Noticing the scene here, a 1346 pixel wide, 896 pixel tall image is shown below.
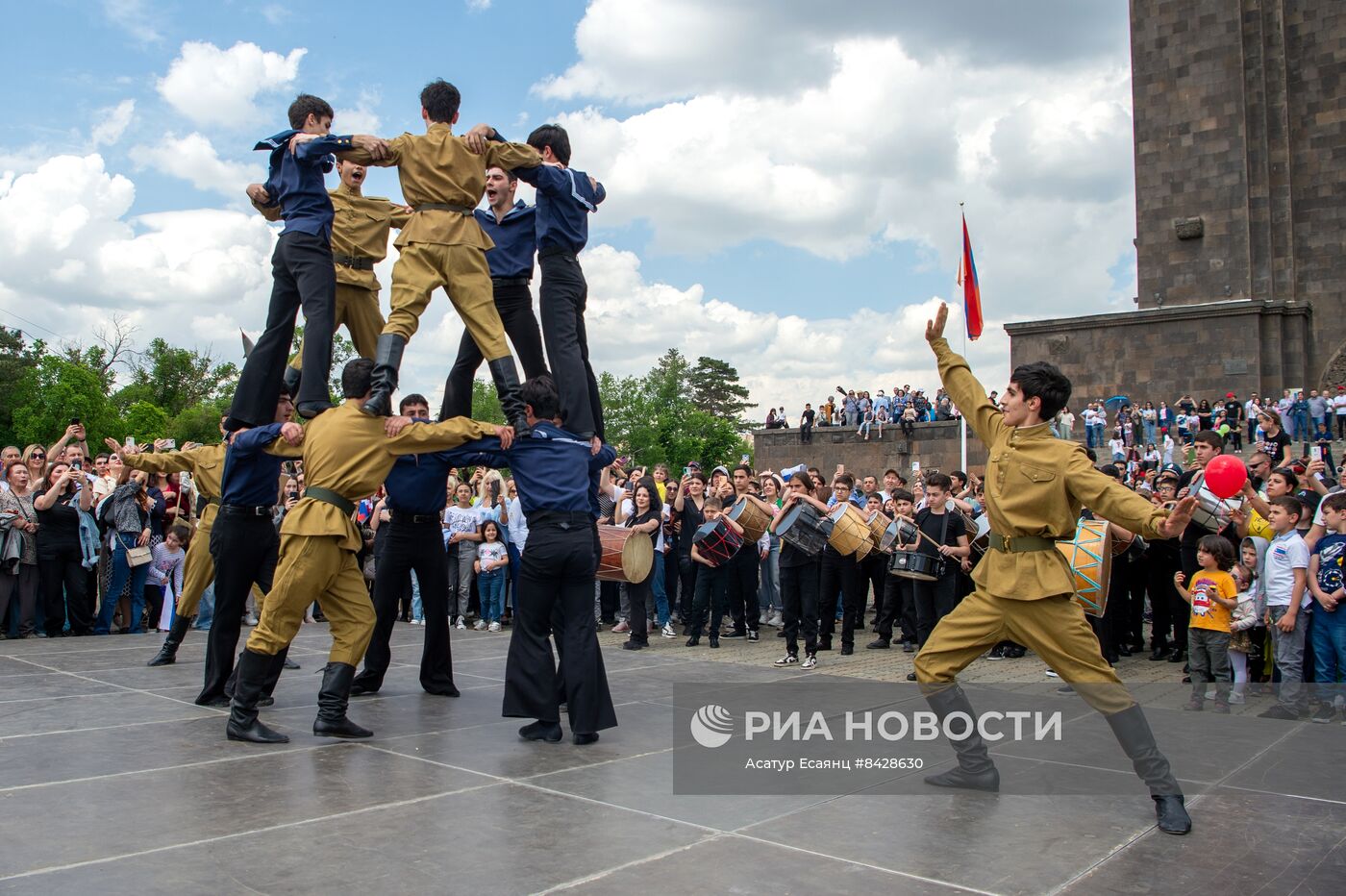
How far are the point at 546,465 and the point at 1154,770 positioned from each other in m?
3.62

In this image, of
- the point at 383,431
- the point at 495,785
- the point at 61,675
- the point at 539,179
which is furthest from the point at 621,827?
the point at 61,675

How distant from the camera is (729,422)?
→ 93.0m

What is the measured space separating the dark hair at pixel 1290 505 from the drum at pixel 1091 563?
→ 1232mm

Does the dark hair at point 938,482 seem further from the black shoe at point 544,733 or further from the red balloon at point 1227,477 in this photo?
the red balloon at point 1227,477

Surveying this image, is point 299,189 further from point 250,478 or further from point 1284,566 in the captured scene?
point 1284,566

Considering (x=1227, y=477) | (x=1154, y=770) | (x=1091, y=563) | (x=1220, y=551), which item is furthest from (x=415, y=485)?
(x=1220, y=551)

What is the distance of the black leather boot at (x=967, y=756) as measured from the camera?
17.0 ft

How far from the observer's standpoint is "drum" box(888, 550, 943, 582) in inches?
390

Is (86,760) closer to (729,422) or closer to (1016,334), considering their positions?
Result: (1016,334)

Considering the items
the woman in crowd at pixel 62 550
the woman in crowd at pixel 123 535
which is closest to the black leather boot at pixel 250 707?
the woman in crowd at pixel 62 550

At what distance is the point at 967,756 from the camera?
5188 mm

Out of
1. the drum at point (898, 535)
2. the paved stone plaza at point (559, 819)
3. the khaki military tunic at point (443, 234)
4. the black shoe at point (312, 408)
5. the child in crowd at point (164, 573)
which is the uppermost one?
the khaki military tunic at point (443, 234)


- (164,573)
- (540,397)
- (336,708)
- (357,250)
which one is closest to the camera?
(336,708)

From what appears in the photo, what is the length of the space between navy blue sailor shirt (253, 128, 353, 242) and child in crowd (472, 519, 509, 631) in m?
6.86
